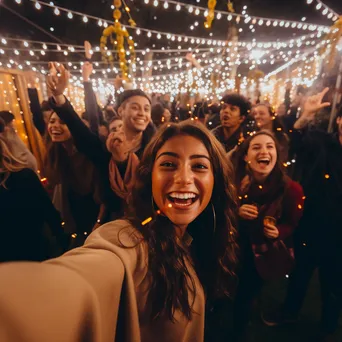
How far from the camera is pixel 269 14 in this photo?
35.6 ft

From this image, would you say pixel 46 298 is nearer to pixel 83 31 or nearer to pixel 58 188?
pixel 58 188

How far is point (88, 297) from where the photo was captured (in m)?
0.53

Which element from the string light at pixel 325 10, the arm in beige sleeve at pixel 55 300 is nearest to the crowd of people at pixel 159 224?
the arm in beige sleeve at pixel 55 300

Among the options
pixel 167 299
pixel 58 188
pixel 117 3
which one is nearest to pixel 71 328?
pixel 167 299

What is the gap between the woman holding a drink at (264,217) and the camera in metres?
1.78

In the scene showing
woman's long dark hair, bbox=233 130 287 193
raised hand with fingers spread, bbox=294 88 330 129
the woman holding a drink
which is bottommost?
the woman holding a drink

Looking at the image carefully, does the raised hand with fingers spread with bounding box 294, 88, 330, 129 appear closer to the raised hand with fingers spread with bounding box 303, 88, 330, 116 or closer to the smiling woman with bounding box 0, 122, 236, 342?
the raised hand with fingers spread with bounding box 303, 88, 330, 116

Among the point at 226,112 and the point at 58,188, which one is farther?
the point at 226,112

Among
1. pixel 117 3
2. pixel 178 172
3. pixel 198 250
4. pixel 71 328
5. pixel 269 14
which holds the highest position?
pixel 269 14

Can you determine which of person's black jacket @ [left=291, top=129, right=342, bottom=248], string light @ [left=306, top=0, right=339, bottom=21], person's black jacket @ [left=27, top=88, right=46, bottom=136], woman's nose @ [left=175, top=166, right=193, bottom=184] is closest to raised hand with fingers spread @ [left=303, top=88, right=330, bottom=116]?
person's black jacket @ [left=291, top=129, right=342, bottom=248]

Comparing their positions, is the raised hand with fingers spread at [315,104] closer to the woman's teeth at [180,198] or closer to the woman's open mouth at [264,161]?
the woman's open mouth at [264,161]

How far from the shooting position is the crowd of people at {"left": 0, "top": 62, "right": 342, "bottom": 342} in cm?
55

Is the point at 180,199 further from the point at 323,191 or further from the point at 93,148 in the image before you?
the point at 323,191

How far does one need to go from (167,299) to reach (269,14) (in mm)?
13348
